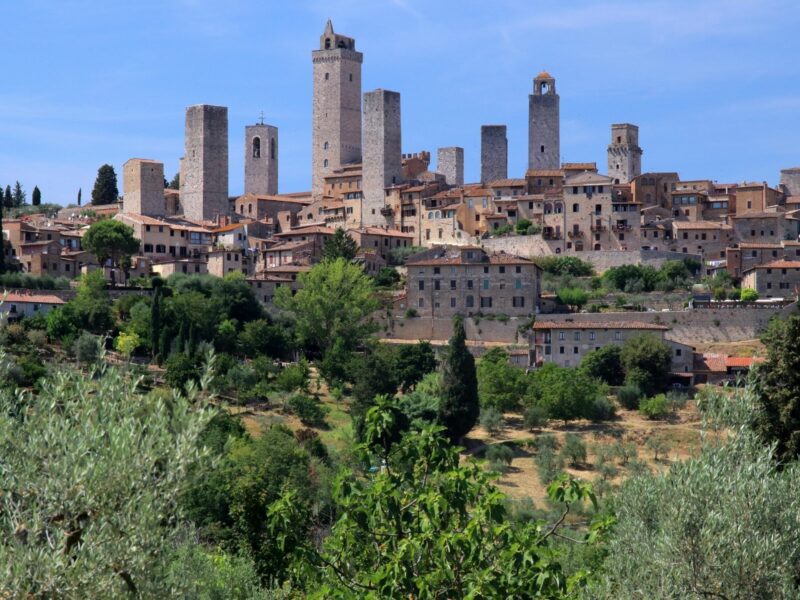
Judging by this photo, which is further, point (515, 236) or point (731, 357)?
point (515, 236)

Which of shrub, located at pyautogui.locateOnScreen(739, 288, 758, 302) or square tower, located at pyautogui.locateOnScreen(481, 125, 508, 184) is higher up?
square tower, located at pyautogui.locateOnScreen(481, 125, 508, 184)

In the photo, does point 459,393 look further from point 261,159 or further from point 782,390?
point 261,159

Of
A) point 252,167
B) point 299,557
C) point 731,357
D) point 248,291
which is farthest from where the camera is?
point 252,167

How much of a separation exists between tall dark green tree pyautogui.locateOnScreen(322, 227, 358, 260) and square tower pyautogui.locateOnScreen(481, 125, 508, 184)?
19.3 metres

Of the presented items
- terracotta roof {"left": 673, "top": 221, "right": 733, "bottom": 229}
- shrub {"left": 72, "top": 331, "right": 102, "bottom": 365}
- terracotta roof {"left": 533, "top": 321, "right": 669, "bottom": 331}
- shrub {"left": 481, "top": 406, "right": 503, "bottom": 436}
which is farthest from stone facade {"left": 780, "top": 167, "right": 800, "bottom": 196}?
shrub {"left": 72, "top": 331, "right": 102, "bottom": 365}

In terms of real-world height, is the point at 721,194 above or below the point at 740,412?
above

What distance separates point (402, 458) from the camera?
706 inches

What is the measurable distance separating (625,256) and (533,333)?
15849 mm

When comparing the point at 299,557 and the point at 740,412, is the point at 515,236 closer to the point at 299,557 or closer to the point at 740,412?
the point at 740,412

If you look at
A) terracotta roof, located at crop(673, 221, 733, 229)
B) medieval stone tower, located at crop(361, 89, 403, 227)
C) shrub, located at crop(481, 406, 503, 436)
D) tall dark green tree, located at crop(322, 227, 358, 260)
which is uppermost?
medieval stone tower, located at crop(361, 89, 403, 227)

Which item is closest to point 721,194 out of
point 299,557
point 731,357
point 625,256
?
point 625,256

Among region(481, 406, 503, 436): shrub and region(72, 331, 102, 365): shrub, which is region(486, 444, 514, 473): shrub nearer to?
region(481, 406, 503, 436): shrub

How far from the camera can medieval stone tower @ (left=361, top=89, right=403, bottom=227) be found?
288ft

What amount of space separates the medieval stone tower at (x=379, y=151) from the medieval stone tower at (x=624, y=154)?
1638cm
